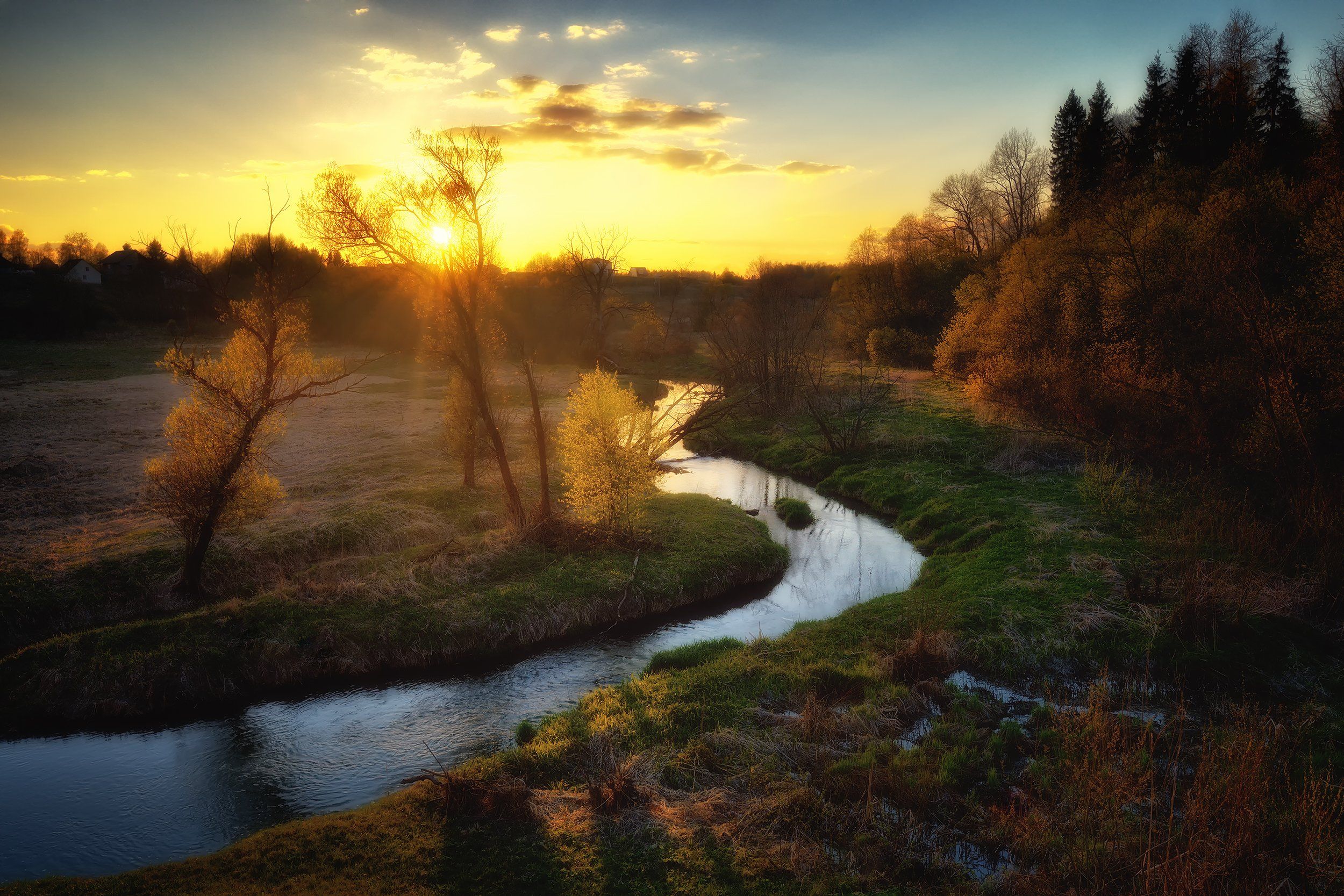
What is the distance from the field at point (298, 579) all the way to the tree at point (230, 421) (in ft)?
6.90

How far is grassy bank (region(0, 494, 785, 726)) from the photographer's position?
15.8 metres

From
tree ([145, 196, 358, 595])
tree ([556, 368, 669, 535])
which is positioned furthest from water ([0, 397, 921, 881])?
tree ([145, 196, 358, 595])

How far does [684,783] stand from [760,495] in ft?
72.6

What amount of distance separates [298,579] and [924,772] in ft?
57.8

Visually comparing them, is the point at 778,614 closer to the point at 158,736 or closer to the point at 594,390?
the point at 594,390

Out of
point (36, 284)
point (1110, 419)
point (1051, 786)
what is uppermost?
point (36, 284)

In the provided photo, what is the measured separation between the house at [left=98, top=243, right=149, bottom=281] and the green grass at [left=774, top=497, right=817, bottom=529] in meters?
61.0

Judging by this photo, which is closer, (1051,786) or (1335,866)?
(1335,866)

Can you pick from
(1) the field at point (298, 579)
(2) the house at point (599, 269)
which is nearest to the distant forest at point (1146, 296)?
(2) the house at point (599, 269)

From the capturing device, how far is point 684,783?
474 inches

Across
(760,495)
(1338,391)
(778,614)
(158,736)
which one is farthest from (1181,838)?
(760,495)

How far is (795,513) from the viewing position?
29734mm

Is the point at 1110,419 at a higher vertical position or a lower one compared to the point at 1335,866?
higher

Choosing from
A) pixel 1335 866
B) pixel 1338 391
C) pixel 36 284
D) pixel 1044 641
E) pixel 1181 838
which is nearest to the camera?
pixel 1335 866
